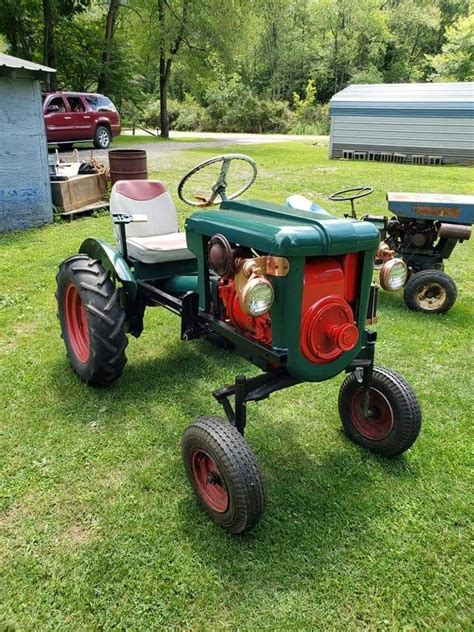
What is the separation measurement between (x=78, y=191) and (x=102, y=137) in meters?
7.88

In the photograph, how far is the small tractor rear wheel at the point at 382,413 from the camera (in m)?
2.52

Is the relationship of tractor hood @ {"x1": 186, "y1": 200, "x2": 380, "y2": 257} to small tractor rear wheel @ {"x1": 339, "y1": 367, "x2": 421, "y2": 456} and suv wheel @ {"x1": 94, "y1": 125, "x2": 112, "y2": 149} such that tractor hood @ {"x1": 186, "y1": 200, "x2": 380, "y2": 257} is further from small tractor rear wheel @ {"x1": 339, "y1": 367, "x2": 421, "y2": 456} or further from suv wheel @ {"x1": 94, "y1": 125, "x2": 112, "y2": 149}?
suv wheel @ {"x1": 94, "y1": 125, "x2": 112, "y2": 149}

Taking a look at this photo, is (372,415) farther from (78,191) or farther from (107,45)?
(107,45)

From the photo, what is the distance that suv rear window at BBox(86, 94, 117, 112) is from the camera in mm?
14641

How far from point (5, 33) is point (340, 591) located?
77.9 ft

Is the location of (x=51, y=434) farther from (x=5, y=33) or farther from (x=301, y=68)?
(x=301, y=68)

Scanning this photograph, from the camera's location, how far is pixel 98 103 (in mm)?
14883

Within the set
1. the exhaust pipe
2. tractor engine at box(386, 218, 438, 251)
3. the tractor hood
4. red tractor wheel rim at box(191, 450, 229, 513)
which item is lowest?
red tractor wheel rim at box(191, 450, 229, 513)

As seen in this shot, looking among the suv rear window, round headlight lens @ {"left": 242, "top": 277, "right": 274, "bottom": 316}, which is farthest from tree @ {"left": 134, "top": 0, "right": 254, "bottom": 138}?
round headlight lens @ {"left": 242, "top": 277, "right": 274, "bottom": 316}

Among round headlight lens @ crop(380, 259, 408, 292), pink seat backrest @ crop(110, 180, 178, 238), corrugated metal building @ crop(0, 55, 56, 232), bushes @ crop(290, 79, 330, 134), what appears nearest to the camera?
round headlight lens @ crop(380, 259, 408, 292)

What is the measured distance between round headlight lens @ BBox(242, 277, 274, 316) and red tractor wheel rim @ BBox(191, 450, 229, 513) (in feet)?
2.22

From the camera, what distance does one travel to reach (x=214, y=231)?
2.42 m

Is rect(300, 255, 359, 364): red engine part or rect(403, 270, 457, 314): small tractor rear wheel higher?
rect(300, 255, 359, 364): red engine part

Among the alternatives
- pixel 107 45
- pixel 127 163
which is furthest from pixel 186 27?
pixel 127 163
